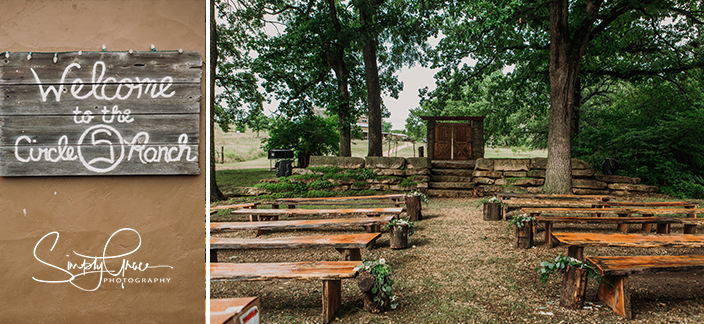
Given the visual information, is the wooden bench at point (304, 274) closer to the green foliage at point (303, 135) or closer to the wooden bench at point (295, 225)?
the wooden bench at point (295, 225)

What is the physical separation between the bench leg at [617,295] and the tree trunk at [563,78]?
610 centimetres

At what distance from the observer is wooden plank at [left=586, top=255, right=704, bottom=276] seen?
236 centimetres

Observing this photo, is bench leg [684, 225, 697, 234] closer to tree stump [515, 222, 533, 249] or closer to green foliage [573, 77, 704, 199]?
tree stump [515, 222, 533, 249]

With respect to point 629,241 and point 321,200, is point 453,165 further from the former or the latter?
point 629,241

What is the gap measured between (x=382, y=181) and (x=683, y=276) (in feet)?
22.1

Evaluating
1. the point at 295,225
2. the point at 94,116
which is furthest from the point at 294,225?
the point at 94,116

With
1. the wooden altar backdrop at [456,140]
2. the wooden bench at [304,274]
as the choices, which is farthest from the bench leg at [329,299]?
the wooden altar backdrop at [456,140]

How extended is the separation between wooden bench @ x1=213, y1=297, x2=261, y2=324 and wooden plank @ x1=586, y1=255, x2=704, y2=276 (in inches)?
90.5

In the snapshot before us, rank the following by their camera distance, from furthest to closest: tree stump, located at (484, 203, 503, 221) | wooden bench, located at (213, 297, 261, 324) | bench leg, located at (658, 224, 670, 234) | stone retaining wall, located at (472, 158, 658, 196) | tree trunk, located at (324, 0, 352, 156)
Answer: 1. tree trunk, located at (324, 0, 352, 156)
2. stone retaining wall, located at (472, 158, 658, 196)
3. tree stump, located at (484, 203, 503, 221)
4. bench leg, located at (658, 224, 670, 234)
5. wooden bench, located at (213, 297, 261, 324)

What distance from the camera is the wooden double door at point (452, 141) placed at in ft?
47.6

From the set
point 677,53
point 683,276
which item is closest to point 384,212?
point 683,276

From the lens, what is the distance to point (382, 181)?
954 centimetres

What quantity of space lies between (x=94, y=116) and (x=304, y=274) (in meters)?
1.51
